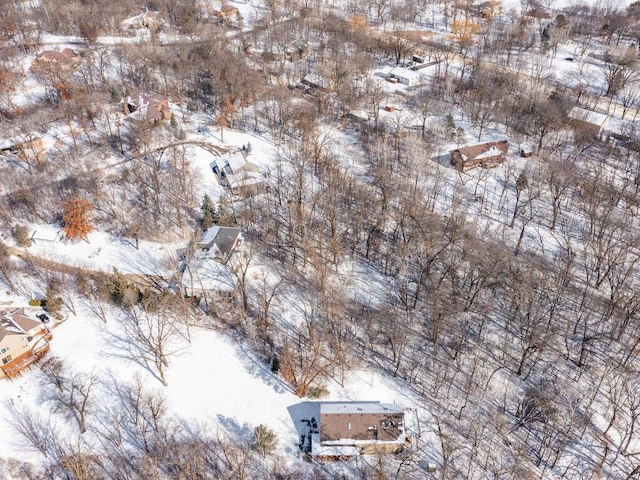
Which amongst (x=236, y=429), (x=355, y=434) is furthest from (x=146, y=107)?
(x=355, y=434)

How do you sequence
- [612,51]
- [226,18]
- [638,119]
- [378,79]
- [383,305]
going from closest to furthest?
[383,305], [638,119], [378,79], [612,51], [226,18]

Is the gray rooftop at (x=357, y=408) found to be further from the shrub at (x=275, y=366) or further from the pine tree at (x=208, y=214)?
the pine tree at (x=208, y=214)

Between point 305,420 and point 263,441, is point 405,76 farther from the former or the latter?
point 263,441

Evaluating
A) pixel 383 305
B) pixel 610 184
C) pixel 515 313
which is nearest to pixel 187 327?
pixel 383 305

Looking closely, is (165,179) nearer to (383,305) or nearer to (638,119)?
(383,305)

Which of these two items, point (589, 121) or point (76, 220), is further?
point (589, 121)

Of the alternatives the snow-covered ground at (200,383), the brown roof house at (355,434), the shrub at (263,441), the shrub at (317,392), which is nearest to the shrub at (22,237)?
the snow-covered ground at (200,383)

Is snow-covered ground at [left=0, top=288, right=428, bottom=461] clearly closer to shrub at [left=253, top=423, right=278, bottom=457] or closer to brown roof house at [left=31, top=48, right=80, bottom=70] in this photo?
shrub at [left=253, top=423, right=278, bottom=457]
